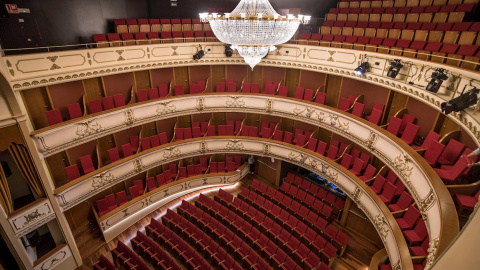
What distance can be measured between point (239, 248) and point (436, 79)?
19.5 ft

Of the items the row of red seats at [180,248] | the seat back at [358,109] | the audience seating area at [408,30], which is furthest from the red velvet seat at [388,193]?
the row of red seats at [180,248]

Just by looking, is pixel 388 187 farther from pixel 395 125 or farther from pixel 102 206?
pixel 102 206

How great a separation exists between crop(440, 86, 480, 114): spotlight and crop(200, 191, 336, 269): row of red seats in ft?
15.0

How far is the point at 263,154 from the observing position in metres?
9.67

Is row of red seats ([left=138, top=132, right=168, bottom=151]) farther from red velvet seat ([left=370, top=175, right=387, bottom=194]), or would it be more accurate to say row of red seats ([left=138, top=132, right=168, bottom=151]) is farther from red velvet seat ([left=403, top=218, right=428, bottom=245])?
red velvet seat ([left=403, top=218, right=428, bottom=245])

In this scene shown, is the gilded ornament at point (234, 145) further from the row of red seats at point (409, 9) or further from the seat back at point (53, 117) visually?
the row of red seats at point (409, 9)

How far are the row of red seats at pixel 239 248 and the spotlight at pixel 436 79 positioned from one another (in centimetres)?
524

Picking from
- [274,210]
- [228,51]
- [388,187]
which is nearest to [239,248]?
[274,210]

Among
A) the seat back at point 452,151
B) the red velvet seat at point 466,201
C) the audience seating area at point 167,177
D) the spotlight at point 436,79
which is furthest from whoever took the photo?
the audience seating area at point 167,177

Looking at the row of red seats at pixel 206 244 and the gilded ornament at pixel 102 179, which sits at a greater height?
the gilded ornament at pixel 102 179

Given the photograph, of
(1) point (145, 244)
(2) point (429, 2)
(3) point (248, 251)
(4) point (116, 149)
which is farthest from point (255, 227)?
(2) point (429, 2)

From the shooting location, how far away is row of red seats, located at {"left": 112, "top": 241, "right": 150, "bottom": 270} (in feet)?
21.7

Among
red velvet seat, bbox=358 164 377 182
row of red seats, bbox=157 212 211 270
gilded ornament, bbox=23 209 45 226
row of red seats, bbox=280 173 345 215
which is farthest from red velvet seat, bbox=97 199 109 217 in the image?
red velvet seat, bbox=358 164 377 182

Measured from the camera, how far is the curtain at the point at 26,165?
18.1 ft
